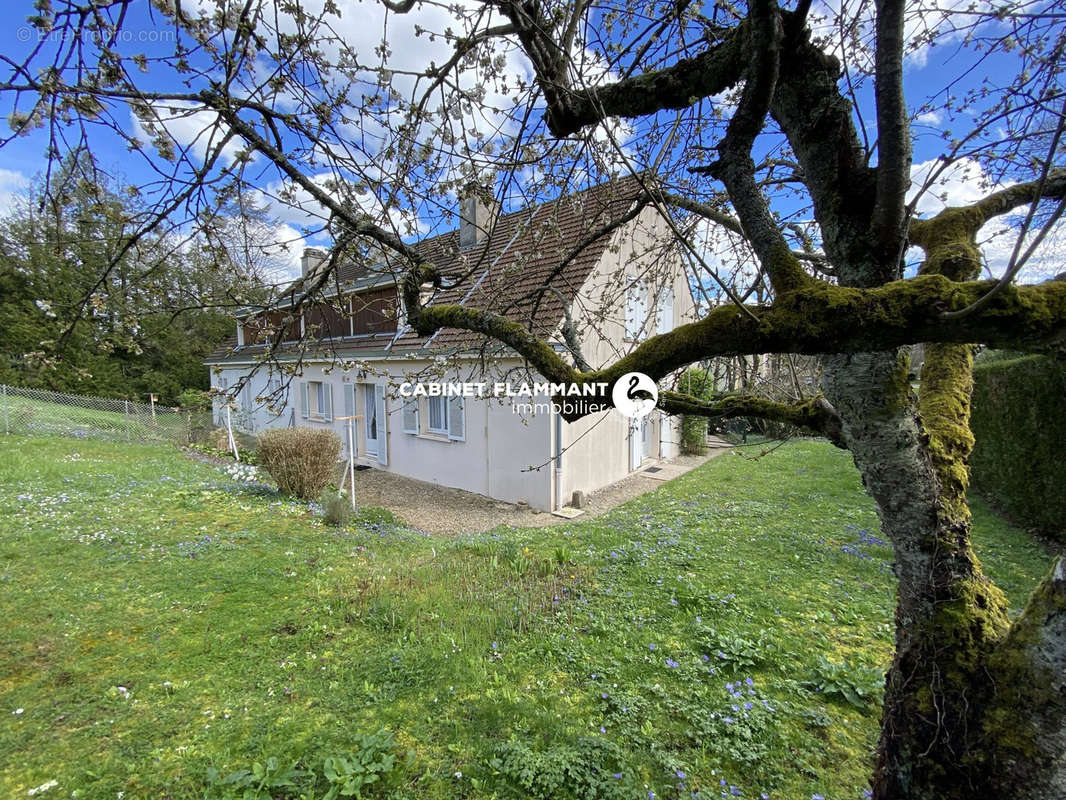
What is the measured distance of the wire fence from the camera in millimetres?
13211

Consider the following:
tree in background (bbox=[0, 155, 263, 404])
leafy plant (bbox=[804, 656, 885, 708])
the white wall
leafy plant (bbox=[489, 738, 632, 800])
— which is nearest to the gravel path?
the white wall

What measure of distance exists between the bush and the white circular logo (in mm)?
7643

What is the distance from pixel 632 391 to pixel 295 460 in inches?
307

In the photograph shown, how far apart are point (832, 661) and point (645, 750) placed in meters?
1.68

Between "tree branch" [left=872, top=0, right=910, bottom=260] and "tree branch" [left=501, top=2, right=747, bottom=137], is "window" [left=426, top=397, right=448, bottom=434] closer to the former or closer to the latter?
"tree branch" [left=501, top=2, right=747, bottom=137]

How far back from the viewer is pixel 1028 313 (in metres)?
1.20

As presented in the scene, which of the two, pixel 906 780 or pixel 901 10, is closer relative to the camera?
pixel 901 10

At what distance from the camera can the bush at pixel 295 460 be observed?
795cm

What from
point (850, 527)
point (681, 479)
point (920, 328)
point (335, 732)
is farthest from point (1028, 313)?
point (681, 479)

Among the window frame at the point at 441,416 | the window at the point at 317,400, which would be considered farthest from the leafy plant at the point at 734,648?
the window at the point at 317,400

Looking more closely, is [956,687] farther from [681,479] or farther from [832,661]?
[681,479]

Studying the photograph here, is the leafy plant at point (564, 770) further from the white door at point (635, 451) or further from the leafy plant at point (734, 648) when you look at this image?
the white door at point (635, 451)

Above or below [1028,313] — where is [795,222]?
above

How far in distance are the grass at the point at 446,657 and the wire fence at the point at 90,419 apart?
952cm
